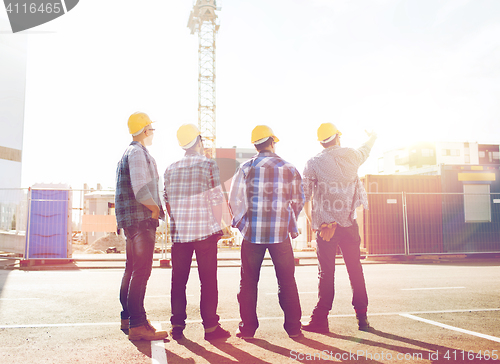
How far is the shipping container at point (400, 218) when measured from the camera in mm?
13336

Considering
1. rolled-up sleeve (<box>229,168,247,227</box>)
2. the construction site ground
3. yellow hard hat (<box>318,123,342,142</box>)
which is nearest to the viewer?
the construction site ground

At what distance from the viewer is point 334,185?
13.4ft

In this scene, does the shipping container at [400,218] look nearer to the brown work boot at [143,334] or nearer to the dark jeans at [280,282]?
the dark jeans at [280,282]

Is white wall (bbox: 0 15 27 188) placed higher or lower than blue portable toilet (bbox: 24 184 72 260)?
higher

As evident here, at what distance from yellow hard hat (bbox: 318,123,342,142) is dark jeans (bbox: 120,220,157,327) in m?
1.92

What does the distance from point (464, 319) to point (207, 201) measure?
3019 mm

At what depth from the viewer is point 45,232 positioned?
1110cm

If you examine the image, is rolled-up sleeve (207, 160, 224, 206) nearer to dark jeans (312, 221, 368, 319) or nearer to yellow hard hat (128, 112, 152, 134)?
yellow hard hat (128, 112, 152, 134)

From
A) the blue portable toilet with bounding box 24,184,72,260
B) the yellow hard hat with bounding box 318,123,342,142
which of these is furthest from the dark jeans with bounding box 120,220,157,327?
the blue portable toilet with bounding box 24,184,72,260

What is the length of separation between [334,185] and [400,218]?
34.0ft

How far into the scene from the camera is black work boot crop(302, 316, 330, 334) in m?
3.84

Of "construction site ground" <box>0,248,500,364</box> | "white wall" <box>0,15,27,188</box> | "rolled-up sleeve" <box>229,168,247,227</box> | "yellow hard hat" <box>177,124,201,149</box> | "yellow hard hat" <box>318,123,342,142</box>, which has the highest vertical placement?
"white wall" <box>0,15,27,188</box>

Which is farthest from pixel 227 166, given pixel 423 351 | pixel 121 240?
pixel 423 351

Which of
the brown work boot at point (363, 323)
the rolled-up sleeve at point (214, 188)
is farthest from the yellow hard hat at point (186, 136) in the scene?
the brown work boot at point (363, 323)
